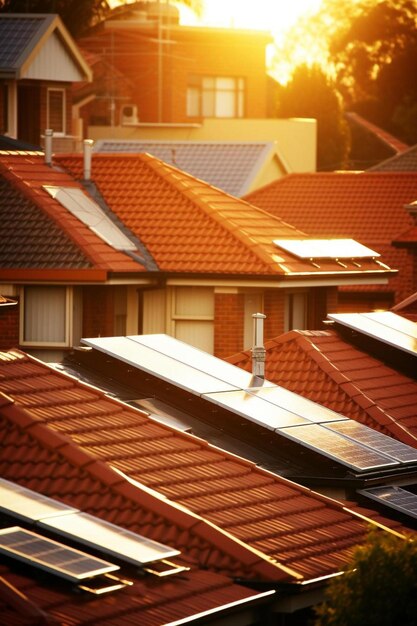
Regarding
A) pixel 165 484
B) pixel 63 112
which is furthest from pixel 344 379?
pixel 63 112

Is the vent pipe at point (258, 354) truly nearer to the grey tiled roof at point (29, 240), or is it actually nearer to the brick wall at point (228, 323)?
the grey tiled roof at point (29, 240)

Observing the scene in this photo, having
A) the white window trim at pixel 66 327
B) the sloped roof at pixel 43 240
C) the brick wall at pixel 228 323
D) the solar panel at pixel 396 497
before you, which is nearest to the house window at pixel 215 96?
the sloped roof at pixel 43 240

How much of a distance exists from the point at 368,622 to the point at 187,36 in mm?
74544

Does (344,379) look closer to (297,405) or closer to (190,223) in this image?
(297,405)

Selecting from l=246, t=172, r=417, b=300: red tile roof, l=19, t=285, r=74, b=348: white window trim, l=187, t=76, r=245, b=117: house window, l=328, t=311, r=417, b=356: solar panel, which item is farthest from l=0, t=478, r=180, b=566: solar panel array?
l=187, t=76, r=245, b=117: house window

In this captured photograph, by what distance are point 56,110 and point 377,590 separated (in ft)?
134

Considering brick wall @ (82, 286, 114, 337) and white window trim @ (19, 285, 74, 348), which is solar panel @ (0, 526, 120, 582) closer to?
white window trim @ (19, 285, 74, 348)

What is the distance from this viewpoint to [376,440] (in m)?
21.8

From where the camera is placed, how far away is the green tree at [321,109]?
9144cm

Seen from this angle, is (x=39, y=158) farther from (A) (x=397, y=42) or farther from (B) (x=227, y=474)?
(A) (x=397, y=42)

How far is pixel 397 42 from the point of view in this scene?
355 ft

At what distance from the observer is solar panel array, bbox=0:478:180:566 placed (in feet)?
47.7

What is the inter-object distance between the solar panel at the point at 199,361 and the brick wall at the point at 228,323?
11564 mm

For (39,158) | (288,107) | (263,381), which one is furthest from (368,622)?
(288,107)
